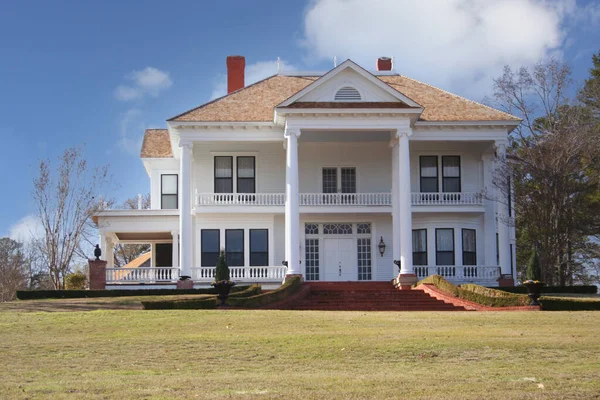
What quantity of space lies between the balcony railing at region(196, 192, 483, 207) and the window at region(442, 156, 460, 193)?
0.71 metres

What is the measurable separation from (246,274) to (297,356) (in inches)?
904

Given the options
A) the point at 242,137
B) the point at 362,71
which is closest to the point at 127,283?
the point at 242,137

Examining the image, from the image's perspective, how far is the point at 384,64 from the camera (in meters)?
46.4

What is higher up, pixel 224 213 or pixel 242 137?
pixel 242 137

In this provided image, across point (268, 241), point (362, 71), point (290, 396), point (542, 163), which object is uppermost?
point (362, 71)

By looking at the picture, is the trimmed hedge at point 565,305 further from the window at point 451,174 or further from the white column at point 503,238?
the window at point 451,174

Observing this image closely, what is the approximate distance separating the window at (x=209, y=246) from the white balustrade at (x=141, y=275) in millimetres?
1814

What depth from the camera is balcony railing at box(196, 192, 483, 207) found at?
129 ft

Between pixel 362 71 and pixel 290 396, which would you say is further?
pixel 362 71

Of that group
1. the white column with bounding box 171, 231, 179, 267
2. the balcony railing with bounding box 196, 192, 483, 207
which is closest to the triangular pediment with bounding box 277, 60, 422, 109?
the balcony railing with bounding box 196, 192, 483, 207

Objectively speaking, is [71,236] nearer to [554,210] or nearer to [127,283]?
[127,283]

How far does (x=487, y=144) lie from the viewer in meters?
39.8

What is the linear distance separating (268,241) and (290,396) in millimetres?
28665

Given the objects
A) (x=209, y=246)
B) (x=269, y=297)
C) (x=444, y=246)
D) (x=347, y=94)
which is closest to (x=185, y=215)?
(x=209, y=246)
